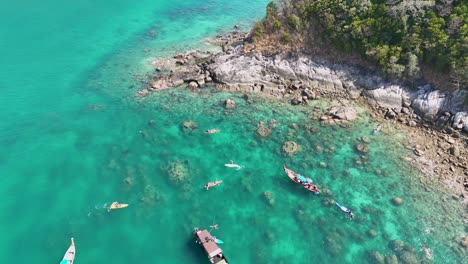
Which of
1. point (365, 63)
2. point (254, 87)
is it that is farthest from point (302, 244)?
point (365, 63)

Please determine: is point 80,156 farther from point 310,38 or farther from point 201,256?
point 310,38

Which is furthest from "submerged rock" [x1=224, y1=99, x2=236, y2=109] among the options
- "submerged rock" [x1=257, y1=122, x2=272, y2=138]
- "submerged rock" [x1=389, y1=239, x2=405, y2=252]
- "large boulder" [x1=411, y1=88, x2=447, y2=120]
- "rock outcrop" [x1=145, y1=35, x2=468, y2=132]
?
"submerged rock" [x1=389, y1=239, x2=405, y2=252]

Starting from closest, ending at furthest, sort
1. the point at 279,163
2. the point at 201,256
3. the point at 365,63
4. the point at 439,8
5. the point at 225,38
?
the point at 201,256
the point at 279,163
the point at 439,8
the point at 365,63
the point at 225,38

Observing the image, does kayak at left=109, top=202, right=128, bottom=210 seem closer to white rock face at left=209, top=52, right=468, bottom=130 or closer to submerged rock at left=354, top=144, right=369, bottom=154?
white rock face at left=209, top=52, right=468, bottom=130

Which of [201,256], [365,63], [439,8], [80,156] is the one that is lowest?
[201,256]

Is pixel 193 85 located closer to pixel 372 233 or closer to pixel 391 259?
pixel 372 233

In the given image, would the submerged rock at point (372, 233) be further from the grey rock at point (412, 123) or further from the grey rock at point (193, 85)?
the grey rock at point (193, 85)
